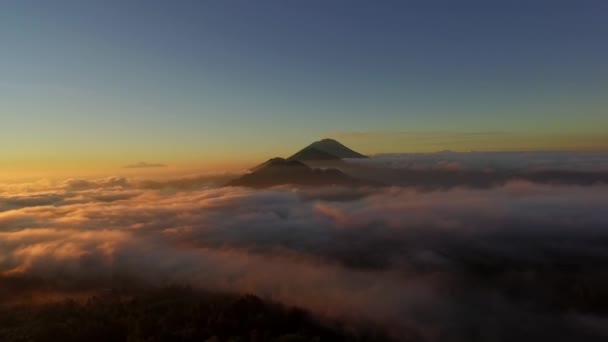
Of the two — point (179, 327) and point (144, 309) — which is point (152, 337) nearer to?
point (179, 327)

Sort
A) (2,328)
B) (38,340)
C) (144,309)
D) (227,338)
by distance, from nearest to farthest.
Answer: (38,340)
(227,338)
(2,328)
(144,309)

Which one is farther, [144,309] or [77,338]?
[144,309]

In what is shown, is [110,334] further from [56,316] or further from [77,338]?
[56,316]

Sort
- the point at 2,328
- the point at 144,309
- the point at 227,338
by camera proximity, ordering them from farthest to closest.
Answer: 1. the point at 144,309
2. the point at 2,328
3. the point at 227,338

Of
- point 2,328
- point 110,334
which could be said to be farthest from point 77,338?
point 2,328

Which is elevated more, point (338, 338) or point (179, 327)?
point (179, 327)

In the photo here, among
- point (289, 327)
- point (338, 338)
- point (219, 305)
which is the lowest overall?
point (338, 338)

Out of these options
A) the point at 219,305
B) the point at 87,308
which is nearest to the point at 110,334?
the point at 87,308

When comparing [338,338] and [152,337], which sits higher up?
[152,337]

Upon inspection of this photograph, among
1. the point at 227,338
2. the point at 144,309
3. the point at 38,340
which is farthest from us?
the point at 144,309
